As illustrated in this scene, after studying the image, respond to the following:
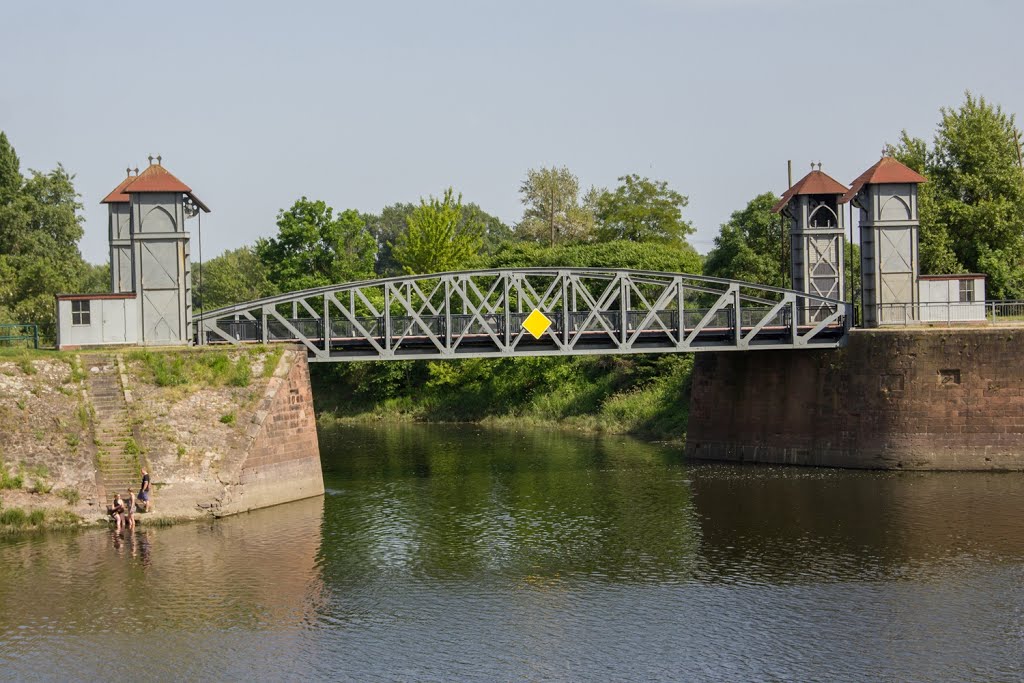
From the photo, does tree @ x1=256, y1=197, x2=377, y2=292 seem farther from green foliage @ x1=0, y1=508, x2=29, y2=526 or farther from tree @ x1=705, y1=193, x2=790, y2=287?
green foliage @ x1=0, y1=508, x2=29, y2=526

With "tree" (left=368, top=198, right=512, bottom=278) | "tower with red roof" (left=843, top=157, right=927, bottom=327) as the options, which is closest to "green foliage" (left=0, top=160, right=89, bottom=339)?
"tower with red roof" (left=843, top=157, right=927, bottom=327)

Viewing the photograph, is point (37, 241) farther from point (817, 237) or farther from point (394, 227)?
point (394, 227)

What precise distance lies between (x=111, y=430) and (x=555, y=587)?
629 inches

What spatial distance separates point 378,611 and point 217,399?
1389 centimetres

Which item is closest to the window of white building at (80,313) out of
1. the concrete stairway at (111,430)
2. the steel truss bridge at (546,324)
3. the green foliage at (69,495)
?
the concrete stairway at (111,430)

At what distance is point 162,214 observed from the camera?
141 feet

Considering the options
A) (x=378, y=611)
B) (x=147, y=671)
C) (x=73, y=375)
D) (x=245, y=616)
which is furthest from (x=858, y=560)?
(x=73, y=375)

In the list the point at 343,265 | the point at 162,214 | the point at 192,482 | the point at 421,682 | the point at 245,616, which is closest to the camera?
the point at 421,682

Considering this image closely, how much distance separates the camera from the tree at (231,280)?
112m

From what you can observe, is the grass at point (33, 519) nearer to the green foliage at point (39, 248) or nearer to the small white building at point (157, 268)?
the small white building at point (157, 268)

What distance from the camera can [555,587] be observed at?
98.0ft

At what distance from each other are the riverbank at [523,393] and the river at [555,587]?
752 inches

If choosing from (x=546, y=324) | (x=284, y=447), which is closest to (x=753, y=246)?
(x=546, y=324)

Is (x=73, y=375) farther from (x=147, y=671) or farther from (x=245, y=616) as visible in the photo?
(x=147, y=671)
